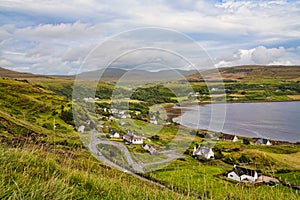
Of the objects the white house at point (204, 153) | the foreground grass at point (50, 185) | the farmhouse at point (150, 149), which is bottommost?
the white house at point (204, 153)

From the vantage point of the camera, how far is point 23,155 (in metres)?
6.12

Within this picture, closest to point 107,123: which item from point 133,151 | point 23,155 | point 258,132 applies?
point 133,151

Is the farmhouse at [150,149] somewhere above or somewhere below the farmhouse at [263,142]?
above

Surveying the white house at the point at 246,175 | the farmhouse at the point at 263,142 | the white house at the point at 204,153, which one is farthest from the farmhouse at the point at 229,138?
the white house at the point at 246,175

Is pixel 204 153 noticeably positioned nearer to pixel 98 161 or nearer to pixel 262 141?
pixel 262 141

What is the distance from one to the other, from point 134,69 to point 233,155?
54.6m

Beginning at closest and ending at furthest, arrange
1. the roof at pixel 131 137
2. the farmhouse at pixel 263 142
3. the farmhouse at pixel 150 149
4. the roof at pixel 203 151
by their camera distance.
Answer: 1. the farmhouse at pixel 150 149
2. the roof at pixel 131 137
3. the roof at pixel 203 151
4. the farmhouse at pixel 263 142

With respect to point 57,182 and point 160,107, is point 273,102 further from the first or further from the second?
point 57,182

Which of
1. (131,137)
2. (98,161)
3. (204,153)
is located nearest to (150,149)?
(131,137)

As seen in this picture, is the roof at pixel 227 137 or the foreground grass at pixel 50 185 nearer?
the foreground grass at pixel 50 185

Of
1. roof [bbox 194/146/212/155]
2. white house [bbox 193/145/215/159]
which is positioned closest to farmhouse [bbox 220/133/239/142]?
roof [bbox 194/146/212/155]

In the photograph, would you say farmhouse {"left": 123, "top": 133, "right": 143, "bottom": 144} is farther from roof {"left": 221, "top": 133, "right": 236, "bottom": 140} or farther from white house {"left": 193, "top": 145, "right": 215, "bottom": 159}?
roof {"left": 221, "top": 133, "right": 236, "bottom": 140}

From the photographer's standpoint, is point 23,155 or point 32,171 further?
point 23,155

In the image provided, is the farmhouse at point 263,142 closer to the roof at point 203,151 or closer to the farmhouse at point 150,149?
the roof at point 203,151
